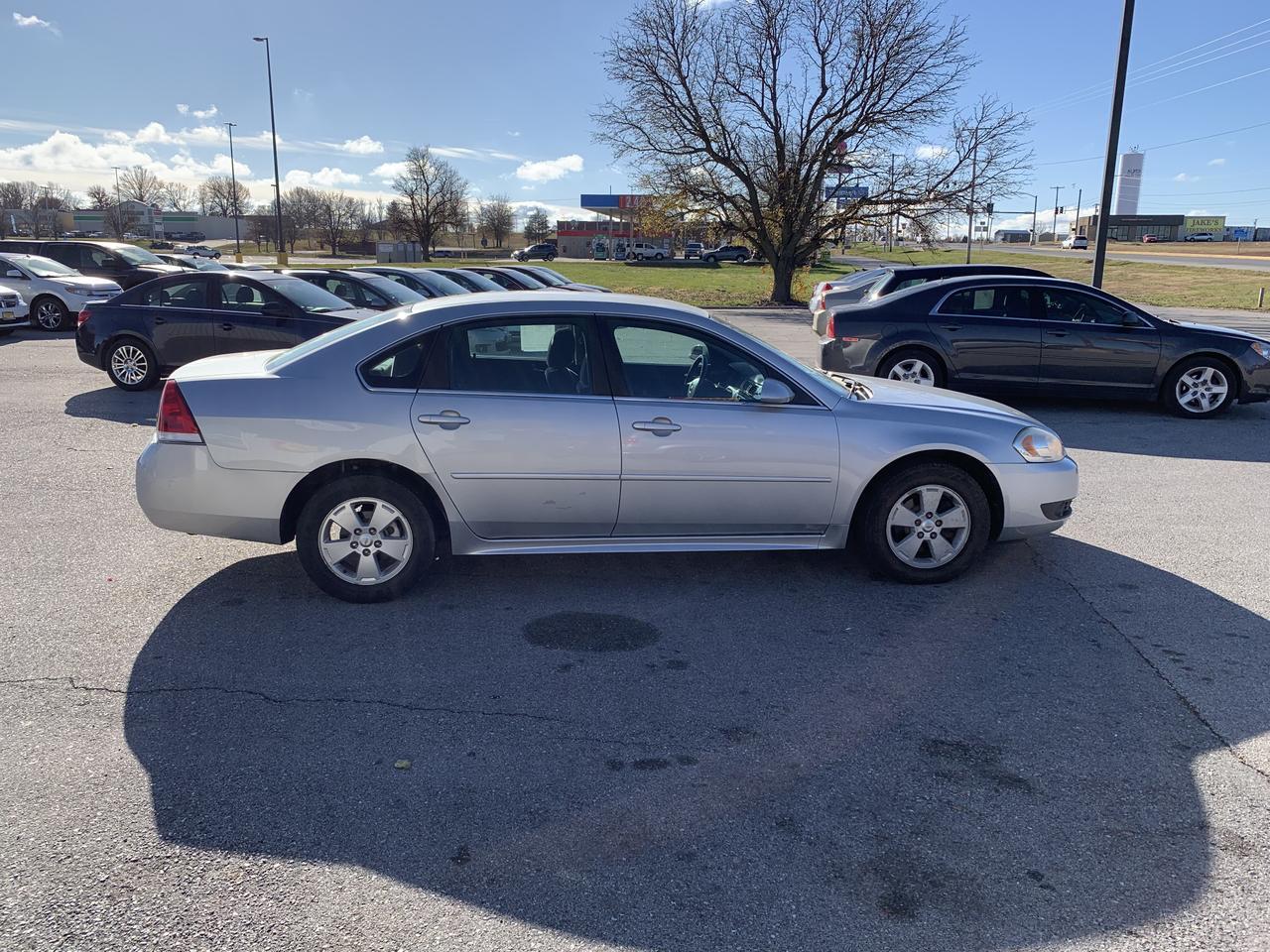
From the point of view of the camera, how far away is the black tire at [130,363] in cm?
1116

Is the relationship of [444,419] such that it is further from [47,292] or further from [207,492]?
[47,292]

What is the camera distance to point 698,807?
3129mm

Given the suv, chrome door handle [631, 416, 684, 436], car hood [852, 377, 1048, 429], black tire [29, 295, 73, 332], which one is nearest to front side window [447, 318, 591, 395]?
chrome door handle [631, 416, 684, 436]

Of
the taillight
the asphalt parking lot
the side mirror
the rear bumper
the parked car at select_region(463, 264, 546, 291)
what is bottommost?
the asphalt parking lot

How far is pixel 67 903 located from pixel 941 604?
13.1 ft

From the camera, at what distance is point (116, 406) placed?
10.4 meters

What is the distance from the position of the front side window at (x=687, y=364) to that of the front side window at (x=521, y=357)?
9.6 inches

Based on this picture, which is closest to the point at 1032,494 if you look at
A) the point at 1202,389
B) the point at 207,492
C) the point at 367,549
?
the point at 367,549

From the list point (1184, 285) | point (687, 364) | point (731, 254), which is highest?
point (731, 254)

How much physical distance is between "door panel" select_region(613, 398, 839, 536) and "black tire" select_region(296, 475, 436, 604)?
1016 mm

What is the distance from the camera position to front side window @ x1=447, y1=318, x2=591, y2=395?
484 cm

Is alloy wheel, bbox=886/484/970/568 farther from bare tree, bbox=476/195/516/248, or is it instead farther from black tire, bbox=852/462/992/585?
bare tree, bbox=476/195/516/248

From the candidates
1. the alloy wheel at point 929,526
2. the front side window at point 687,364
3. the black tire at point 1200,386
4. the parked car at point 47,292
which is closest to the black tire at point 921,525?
the alloy wheel at point 929,526

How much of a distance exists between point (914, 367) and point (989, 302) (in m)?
1.17
